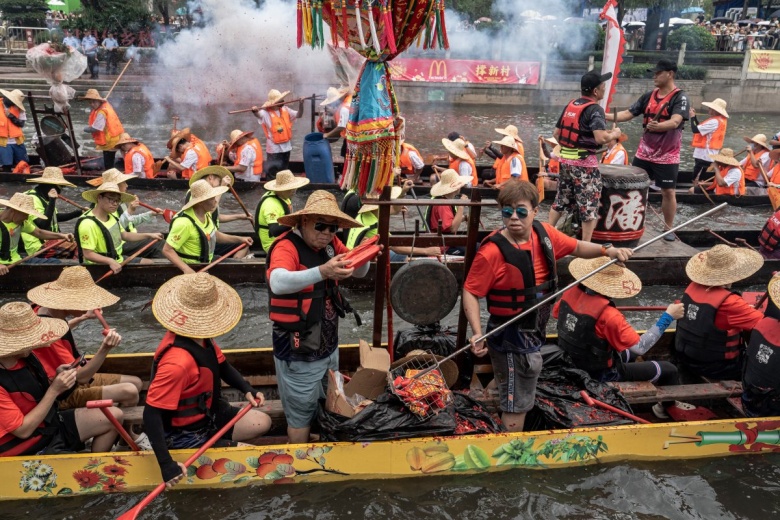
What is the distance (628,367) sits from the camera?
18.5 feet

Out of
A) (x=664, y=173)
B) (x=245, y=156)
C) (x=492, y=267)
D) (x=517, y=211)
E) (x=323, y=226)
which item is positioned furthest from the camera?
(x=245, y=156)

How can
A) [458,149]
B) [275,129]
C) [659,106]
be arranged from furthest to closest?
[275,129] → [458,149] → [659,106]

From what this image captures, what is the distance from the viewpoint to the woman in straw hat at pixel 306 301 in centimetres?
410

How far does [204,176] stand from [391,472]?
4967 millimetres

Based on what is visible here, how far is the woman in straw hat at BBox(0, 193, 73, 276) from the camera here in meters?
6.95

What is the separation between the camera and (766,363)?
4.89 m

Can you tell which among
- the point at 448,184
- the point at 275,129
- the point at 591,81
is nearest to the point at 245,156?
the point at 275,129

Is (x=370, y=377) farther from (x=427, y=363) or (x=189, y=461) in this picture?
(x=189, y=461)

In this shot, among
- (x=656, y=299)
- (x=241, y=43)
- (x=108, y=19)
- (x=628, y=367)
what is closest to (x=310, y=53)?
(x=241, y=43)

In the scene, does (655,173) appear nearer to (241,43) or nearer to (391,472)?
(391,472)

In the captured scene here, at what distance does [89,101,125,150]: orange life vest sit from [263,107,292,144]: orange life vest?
267 centimetres

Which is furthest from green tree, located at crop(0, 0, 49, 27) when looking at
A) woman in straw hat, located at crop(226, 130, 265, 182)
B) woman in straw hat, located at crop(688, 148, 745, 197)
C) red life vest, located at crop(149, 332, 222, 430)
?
red life vest, located at crop(149, 332, 222, 430)

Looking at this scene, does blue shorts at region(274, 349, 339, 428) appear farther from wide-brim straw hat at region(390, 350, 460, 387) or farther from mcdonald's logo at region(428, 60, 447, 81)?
mcdonald's logo at region(428, 60, 447, 81)

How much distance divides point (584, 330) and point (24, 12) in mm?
32827
